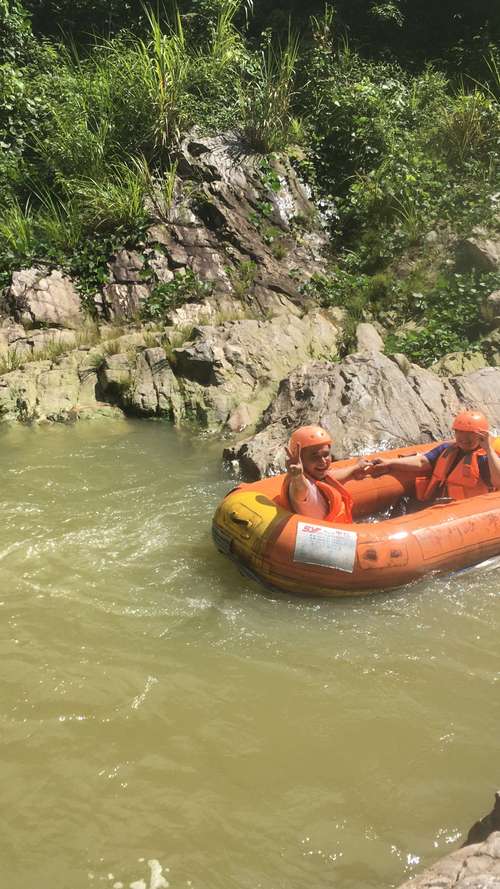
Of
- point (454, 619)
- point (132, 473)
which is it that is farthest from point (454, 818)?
point (132, 473)

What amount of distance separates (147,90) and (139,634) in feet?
29.8

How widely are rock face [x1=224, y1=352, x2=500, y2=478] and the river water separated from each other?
1707 mm

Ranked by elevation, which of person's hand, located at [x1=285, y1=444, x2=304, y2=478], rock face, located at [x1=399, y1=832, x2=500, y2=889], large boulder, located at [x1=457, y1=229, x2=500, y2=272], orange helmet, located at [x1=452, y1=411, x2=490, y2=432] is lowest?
rock face, located at [x1=399, y1=832, x2=500, y2=889]

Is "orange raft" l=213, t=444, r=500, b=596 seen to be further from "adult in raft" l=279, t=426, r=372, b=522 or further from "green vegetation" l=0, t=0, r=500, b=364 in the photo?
"green vegetation" l=0, t=0, r=500, b=364

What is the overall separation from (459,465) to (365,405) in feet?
5.70

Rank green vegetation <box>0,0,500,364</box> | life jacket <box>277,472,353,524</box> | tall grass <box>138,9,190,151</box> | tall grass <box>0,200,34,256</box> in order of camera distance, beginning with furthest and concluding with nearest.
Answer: tall grass <box>138,9,190,151</box> < green vegetation <box>0,0,500,364</box> < tall grass <box>0,200,34,256</box> < life jacket <box>277,472,353,524</box>

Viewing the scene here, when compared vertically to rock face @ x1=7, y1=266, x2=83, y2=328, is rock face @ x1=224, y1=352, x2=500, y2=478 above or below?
below

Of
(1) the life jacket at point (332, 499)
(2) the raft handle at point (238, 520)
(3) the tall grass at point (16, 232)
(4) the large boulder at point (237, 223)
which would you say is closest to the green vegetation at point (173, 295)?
(4) the large boulder at point (237, 223)

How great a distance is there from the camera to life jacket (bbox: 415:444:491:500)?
15.0 feet

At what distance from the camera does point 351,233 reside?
404 inches

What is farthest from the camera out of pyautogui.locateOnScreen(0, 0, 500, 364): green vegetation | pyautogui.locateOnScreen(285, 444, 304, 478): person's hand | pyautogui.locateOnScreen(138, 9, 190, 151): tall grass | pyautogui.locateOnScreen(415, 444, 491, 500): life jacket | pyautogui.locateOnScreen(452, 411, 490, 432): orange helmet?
pyautogui.locateOnScreen(138, 9, 190, 151): tall grass

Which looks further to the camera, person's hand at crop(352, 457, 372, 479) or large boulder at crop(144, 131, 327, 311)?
large boulder at crop(144, 131, 327, 311)

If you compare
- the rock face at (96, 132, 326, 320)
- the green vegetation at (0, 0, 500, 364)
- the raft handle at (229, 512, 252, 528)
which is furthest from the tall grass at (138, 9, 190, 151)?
the raft handle at (229, 512, 252, 528)

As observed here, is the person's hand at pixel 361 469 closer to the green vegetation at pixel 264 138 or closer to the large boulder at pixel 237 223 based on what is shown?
the green vegetation at pixel 264 138
